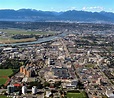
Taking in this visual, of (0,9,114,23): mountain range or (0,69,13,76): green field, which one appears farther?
(0,9,114,23): mountain range

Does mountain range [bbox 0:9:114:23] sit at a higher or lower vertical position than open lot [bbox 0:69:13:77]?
lower

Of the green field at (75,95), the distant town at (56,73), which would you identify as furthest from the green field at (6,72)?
the green field at (75,95)

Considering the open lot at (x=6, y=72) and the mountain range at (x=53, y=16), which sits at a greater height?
the open lot at (x=6, y=72)

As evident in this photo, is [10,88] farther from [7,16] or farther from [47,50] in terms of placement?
[7,16]

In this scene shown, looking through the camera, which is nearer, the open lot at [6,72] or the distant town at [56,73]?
the distant town at [56,73]

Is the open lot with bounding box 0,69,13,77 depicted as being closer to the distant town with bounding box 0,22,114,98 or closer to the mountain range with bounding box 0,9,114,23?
the distant town with bounding box 0,22,114,98

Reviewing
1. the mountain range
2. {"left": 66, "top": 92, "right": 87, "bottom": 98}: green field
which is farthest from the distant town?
the mountain range

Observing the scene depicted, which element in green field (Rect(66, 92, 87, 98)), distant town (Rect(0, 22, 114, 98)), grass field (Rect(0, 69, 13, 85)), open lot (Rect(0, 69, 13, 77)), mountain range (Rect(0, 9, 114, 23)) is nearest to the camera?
green field (Rect(66, 92, 87, 98))

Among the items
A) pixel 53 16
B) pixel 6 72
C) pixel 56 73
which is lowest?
pixel 53 16

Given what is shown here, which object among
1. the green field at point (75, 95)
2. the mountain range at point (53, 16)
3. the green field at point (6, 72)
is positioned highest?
the green field at point (75, 95)

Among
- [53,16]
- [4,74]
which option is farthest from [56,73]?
[53,16]

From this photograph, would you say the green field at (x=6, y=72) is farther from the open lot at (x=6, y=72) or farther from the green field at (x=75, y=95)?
the green field at (x=75, y=95)

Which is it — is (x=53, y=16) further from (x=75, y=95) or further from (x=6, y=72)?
(x=75, y=95)
